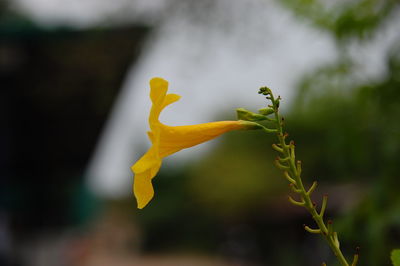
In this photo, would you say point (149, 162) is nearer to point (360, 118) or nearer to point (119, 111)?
point (360, 118)

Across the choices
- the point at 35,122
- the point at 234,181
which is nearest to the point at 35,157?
the point at 35,122

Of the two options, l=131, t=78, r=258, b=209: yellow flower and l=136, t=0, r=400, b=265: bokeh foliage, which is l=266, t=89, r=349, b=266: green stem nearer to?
l=131, t=78, r=258, b=209: yellow flower

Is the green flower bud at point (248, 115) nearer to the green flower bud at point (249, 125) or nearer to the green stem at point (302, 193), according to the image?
the green flower bud at point (249, 125)

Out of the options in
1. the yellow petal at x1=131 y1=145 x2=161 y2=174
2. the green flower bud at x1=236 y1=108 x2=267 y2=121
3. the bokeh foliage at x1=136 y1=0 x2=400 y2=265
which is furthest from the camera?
the bokeh foliage at x1=136 y1=0 x2=400 y2=265

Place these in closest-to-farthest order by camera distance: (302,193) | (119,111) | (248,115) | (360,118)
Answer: (302,193) < (248,115) < (360,118) < (119,111)

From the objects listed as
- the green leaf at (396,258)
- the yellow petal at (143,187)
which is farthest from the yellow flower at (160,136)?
the green leaf at (396,258)

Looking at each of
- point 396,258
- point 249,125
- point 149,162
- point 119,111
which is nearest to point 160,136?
point 149,162

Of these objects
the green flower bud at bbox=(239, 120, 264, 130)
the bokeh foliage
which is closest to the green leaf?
the green flower bud at bbox=(239, 120, 264, 130)

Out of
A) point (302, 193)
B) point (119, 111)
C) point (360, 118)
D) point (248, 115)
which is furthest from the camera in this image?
point (119, 111)

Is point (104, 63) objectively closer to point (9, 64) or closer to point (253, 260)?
point (9, 64)
